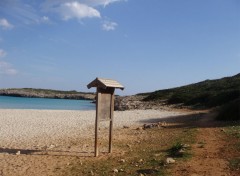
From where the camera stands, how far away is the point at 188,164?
34.7 feet

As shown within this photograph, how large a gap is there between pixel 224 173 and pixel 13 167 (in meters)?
5.86

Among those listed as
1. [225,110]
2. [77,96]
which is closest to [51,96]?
[77,96]

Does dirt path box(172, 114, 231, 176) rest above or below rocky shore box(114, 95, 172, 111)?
below

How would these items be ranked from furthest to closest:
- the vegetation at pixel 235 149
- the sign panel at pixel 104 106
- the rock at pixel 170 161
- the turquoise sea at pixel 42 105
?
1. the turquoise sea at pixel 42 105
2. the sign panel at pixel 104 106
3. the rock at pixel 170 161
4. the vegetation at pixel 235 149

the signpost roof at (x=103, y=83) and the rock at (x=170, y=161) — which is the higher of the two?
the signpost roof at (x=103, y=83)

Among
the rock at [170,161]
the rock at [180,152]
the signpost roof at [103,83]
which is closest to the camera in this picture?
the rock at [170,161]

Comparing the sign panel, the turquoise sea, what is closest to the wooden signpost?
the sign panel

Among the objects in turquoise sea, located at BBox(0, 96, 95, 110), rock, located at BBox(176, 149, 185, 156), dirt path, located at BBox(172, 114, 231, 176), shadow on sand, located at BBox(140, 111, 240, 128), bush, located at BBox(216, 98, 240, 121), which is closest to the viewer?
dirt path, located at BBox(172, 114, 231, 176)

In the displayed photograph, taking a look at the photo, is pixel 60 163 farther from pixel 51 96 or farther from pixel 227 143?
pixel 51 96

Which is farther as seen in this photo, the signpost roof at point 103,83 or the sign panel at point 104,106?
the sign panel at point 104,106

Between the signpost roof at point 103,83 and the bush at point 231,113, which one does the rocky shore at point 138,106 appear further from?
the signpost roof at point 103,83

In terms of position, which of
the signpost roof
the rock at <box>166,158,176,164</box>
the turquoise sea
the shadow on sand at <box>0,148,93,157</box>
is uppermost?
the signpost roof

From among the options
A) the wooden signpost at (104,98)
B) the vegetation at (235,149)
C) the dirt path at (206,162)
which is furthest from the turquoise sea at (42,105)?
the dirt path at (206,162)

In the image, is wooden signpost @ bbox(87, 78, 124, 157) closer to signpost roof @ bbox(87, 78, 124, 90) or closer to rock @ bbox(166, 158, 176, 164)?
signpost roof @ bbox(87, 78, 124, 90)
